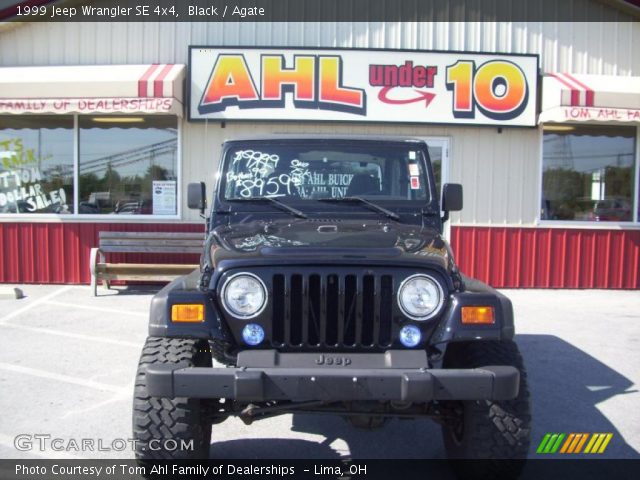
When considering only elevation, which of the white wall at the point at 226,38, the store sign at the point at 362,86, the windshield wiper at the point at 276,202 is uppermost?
the white wall at the point at 226,38

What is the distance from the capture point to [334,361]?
2803 millimetres

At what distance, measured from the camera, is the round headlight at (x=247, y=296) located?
9.45 ft

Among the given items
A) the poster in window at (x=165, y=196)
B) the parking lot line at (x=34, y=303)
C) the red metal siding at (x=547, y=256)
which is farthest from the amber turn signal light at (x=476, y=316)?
the poster in window at (x=165, y=196)

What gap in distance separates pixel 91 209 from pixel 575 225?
7.71 meters

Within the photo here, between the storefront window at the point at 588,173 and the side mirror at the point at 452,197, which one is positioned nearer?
the side mirror at the point at 452,197

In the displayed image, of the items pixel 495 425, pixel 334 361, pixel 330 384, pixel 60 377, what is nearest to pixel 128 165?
pixel 60 377

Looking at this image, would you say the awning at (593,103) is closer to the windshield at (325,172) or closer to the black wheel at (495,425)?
the windshield at (325,172)

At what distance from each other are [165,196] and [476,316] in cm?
730

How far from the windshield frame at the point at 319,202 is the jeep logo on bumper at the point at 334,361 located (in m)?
1.31

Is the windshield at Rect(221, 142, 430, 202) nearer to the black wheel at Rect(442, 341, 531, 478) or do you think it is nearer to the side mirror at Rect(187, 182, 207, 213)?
the side mirror at Rect(187, 182, 207, 213)

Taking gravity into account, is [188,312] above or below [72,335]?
above

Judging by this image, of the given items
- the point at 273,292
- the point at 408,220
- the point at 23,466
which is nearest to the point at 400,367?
the point at 273,292

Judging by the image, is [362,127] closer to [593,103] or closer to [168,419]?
[593,103]

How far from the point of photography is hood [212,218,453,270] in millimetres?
2951
